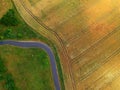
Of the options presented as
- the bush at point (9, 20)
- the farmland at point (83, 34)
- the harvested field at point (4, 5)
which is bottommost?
the farmland at point (83, 34)

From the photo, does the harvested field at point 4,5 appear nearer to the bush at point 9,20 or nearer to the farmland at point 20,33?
the farmland at point 20,33

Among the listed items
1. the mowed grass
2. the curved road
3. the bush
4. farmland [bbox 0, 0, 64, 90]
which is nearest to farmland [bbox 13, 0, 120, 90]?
farmland [bbox 0, 0, 64, 90]

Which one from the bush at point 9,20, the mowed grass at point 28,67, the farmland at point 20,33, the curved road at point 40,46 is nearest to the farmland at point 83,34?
Result: the farmland at point 20,33

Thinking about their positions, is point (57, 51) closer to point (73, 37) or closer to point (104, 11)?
point (73, 37)

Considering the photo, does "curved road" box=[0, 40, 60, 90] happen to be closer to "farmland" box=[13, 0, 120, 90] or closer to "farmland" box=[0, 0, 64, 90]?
"farmland" box=[0, 0, 64, 90]

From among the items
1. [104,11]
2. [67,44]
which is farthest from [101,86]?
[104,11]
